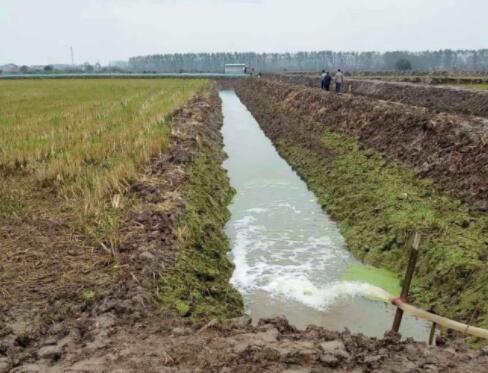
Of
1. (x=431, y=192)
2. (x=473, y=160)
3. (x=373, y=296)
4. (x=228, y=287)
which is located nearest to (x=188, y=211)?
(x=228, y=287)

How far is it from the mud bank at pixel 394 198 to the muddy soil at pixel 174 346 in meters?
1.13

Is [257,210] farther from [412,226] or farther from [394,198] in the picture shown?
[412,226]

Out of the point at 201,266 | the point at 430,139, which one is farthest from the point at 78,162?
the point at 430,139

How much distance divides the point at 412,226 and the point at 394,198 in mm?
1694

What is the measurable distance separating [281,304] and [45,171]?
242 inches

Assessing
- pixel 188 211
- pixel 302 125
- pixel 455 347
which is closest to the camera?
pixel 455 347

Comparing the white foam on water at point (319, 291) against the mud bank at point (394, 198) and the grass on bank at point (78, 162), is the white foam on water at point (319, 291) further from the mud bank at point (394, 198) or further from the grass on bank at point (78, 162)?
the grass on bank at point (78, 162)

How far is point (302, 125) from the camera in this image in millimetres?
21281

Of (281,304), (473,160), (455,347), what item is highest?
(473,160)

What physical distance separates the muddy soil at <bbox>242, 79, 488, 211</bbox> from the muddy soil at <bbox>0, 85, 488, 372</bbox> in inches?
192

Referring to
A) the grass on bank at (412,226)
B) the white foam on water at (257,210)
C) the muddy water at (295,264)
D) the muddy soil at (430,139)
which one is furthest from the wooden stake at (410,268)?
the white foam on water at (257,210)

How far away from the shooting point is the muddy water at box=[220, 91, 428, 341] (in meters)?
6.30

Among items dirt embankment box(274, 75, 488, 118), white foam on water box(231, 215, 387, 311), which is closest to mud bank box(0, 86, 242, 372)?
white foam on water box(231, 215, 387, 311)

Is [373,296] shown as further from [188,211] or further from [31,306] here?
[31,306]
